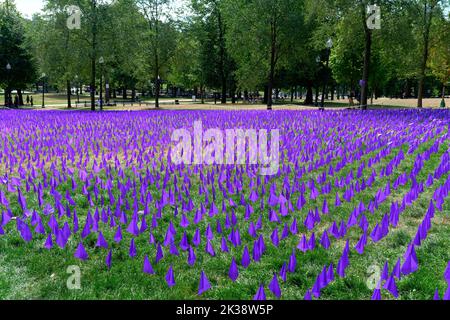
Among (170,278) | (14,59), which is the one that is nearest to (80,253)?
(170,278)

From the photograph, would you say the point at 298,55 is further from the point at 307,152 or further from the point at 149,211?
the point at 149,211

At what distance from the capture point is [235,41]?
145ft

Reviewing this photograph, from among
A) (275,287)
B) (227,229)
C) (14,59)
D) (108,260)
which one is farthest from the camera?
(14,59)

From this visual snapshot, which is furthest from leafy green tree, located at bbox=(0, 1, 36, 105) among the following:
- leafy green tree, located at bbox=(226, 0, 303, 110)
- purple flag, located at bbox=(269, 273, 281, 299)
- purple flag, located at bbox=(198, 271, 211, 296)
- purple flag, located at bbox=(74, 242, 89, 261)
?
purple flag, located at bbox=(269, 273, 281, 299)

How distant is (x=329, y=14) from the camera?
100 ft

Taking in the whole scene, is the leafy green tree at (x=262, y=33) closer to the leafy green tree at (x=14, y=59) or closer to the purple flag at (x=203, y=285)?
the leafy green tree at (x=14, y=59)

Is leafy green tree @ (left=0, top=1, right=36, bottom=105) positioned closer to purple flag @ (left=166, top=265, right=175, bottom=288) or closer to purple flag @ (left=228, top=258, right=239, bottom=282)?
purple flag @ (left=166, top=265, right=175, bottom=288)

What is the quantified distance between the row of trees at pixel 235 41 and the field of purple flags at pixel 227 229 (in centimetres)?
2290

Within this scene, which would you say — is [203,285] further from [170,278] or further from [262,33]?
[262,33]

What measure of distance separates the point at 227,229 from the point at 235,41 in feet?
135

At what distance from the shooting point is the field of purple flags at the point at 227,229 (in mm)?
3936

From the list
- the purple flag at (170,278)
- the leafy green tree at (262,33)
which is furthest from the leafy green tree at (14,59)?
the purple flag at (170,278)
